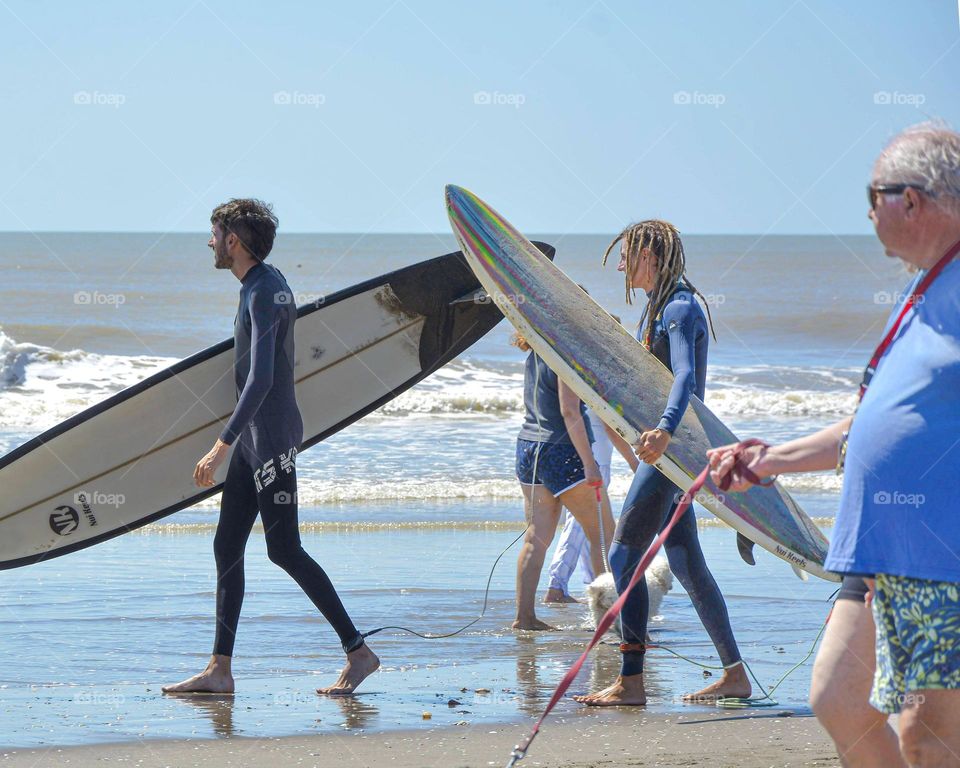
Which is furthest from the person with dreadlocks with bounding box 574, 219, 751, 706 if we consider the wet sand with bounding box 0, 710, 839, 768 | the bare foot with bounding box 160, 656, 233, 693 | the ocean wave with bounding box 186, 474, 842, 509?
the ocean wave with bounding box 186, 474, 842, 509

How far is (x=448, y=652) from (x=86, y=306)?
2662cm

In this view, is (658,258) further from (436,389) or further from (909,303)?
(436,389)

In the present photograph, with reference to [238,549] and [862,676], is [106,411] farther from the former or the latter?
[862,676]

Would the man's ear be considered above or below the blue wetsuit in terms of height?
above

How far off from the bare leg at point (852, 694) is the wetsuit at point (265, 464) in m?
2.36

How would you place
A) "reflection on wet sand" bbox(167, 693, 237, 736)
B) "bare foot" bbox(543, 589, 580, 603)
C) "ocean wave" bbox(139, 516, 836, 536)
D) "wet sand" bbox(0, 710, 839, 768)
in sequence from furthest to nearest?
"ocean wave" bbox(139, 516, 836, 536)
"bare foot" bbox(543, 589, 580, 603)
"reflection on wet sand" bbox(167, 693, 237, 736)
"wet sand" bbox(0, 710, 839, 768)

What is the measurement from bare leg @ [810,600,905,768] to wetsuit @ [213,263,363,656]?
2.36m

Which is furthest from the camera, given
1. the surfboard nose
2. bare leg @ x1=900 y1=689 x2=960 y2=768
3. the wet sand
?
the surfboard nose

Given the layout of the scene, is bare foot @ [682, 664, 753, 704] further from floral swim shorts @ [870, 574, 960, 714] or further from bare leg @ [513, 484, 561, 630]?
floral swim shorts @ [870, 574, 960, 714]

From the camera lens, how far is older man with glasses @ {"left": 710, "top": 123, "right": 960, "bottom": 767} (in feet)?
7.10

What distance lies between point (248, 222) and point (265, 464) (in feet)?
2.90

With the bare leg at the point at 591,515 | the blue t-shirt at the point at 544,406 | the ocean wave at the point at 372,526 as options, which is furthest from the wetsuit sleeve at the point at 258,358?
the ocean wave at the point at 372,526

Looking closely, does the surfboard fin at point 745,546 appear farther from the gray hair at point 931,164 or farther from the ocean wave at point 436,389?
the ocean wave at point 436,389

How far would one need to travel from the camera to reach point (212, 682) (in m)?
4.38
